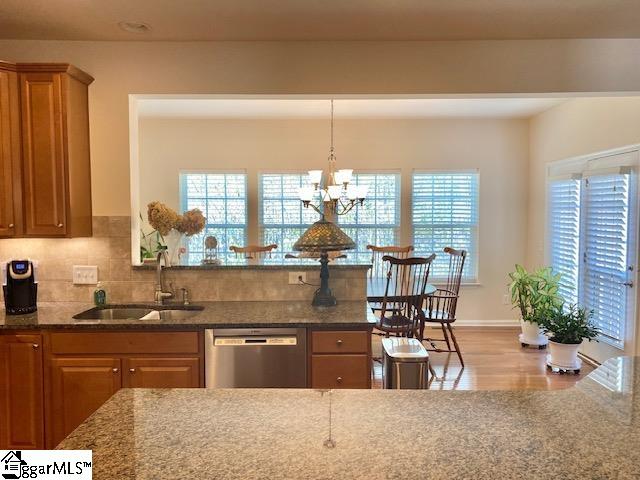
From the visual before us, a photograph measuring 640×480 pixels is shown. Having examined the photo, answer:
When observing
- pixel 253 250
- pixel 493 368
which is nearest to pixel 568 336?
pixel 493 368

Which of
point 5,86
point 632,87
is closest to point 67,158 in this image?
point 5,86

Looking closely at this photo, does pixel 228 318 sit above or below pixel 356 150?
below

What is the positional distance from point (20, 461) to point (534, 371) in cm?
417

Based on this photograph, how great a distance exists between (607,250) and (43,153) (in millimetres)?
4623

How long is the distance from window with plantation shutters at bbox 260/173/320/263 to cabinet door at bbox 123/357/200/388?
3.12 meters

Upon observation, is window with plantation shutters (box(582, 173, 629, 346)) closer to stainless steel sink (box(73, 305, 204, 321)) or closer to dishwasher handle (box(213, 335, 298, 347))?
dishwasher handle (box(213, 335, 298, 347))

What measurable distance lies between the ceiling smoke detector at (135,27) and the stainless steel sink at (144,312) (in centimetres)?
178

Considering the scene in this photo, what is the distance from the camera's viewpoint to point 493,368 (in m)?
4.12

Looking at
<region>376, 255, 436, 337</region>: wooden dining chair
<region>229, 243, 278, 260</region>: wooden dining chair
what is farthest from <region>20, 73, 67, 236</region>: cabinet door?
<region>376, 255, 436, 337</region>: wooden dining chair

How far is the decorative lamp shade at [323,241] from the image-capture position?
99.5 inches

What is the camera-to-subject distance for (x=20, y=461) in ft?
3.24

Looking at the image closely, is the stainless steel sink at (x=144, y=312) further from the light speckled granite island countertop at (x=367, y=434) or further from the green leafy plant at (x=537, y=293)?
the green leafy plant at (x=537, y=293)

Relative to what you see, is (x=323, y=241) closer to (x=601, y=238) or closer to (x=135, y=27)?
(x=135, y=27)

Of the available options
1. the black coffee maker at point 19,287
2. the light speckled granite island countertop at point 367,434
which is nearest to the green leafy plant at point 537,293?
the light speckled granite island countertop at point 367,434
